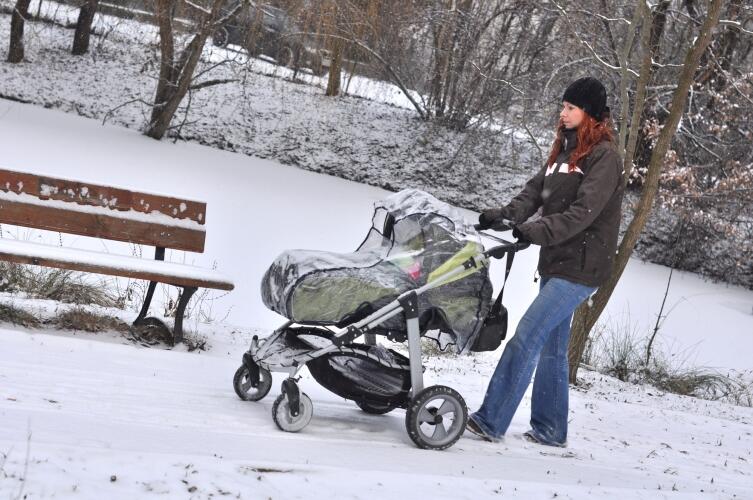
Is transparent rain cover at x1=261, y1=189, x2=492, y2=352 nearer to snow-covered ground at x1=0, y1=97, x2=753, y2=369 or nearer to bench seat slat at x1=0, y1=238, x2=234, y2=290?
bench seat slat at x1=0, y1=238, x2=234, y2=290

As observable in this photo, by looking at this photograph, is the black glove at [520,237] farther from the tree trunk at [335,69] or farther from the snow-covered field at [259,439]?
the tree trunk at [335,69]

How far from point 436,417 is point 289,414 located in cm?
72

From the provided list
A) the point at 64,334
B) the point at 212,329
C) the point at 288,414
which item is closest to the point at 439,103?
the point at 212,329

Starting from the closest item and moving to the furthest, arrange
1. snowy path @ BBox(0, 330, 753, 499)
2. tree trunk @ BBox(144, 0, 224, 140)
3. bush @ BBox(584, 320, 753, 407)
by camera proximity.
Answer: snowy path @ BBox(0, 330, 753, 499) < bush @ BBox(584, 320, 753, 407) < tree trunk @ BBox(144, 0, 224, 140)

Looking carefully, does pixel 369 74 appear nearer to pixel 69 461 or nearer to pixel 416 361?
pixel 416 361

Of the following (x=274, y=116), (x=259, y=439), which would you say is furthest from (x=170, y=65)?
(x=259, y=439)

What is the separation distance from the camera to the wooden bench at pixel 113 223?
227 inches

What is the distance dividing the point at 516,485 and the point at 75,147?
1310 cm

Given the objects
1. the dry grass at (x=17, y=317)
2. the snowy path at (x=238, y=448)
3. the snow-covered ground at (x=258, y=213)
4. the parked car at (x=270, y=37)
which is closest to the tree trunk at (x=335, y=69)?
the parked car at (x=270, y=37)

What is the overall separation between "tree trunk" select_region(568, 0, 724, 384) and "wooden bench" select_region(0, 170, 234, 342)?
2981 mm

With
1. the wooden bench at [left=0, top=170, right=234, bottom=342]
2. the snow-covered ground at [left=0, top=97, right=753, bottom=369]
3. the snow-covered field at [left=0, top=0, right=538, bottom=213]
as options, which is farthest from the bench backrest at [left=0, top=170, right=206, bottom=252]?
the snow-covered field at [left=0, top=0, right=538, bottom=213]

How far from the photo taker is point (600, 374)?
338 inches

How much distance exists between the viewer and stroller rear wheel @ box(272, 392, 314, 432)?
13.9 ft

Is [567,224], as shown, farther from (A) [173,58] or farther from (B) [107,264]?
(A) [173,58]
